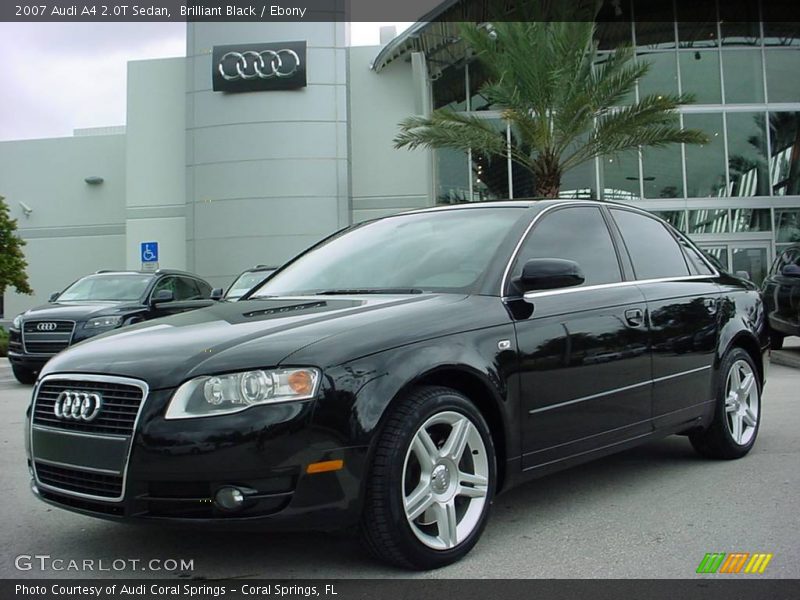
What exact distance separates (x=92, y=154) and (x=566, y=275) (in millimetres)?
30994

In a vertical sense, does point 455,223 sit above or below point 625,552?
above

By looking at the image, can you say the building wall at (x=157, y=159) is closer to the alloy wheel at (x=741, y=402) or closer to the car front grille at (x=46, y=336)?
the car front grille at (x=46, y=336)

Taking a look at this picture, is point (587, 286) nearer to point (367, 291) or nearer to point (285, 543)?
point (367, 291)

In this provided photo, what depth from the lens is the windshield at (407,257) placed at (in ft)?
13.4

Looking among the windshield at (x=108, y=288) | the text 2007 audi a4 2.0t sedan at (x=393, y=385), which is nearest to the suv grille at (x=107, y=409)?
the text 2007 audi a4 2.0t sedan at (x=393, y=385)

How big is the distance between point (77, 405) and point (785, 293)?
11.2 meters

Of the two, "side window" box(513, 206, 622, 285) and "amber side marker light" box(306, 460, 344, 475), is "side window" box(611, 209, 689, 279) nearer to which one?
"side window" box(513, 206, 622, 285)

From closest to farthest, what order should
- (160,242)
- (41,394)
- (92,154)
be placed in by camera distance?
(41,394)
(160,242)
(92,154)

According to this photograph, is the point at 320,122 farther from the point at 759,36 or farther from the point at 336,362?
the point at 336,362

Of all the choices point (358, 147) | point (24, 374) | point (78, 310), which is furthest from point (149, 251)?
point (78, 310)

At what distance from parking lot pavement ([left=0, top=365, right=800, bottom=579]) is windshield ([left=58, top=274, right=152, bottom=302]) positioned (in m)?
7.30

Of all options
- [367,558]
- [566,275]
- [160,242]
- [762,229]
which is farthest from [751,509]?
[160,242]

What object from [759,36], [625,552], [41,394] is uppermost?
[759,36]

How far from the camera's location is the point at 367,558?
11.4 ft
